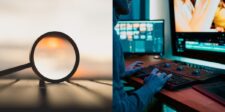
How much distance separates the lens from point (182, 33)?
1798 millimetres

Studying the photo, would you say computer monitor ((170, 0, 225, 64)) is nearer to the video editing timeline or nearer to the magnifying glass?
the video editing timeline

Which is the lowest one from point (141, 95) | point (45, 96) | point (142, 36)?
point (141, 95)

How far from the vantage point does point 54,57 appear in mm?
386

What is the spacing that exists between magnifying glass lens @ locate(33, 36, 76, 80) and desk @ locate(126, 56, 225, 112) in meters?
0.60

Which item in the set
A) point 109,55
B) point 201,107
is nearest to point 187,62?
point 201,107

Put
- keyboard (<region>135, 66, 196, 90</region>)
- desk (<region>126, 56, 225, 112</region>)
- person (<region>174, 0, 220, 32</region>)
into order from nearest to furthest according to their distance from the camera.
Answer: desk (<region>126, 56, 225, 112</region>)
keyboard (<region>135, 66, 196, 90</region>)
person (<region>174, 0, 220, 32</region>)

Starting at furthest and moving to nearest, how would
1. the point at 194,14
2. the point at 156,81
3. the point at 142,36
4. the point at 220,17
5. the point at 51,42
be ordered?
the point at 142,36 < the point at 194,14 < the point at 220,17 < the point at 156,81 < the point at 51,42

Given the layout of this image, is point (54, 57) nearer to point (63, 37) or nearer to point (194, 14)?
point (63, 37)

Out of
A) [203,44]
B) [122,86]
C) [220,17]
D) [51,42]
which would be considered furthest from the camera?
[203,44]

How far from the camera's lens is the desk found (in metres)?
0.90

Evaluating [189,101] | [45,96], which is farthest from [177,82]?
[45,96]

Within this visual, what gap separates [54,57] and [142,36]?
200 cm

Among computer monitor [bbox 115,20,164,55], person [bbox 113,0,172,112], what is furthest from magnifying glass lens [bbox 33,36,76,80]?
computer monitor [bbox 115,20,164,55]

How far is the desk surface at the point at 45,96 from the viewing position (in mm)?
413
